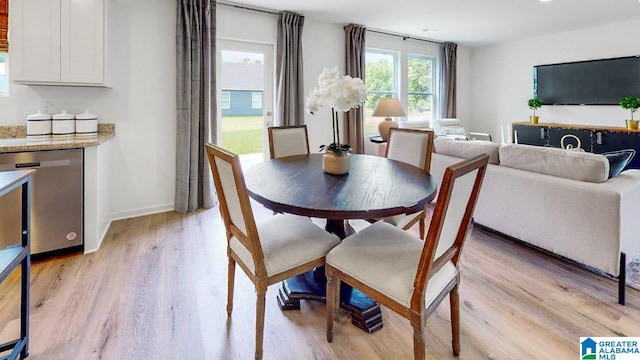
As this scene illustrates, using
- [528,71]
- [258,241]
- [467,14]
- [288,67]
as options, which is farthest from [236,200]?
[528,71]

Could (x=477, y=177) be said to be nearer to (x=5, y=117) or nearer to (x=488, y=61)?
(x=5, y=117)

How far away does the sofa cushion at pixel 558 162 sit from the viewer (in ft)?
6.75

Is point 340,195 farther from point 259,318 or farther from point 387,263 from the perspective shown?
point 259,318

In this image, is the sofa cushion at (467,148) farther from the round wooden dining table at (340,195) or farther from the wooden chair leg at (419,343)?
the wooden chair leg at (419,343)

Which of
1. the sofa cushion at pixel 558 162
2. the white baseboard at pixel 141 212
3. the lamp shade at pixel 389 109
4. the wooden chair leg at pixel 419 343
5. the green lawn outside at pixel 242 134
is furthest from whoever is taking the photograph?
the lamp shade at pixel 389 109

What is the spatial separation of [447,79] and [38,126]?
6.02 meters

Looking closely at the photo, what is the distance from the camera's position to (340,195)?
1.58 metres

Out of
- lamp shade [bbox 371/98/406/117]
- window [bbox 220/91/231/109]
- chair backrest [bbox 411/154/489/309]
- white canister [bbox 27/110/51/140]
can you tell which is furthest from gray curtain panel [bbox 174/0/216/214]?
chair backrest [bbox 411/154/489/309]

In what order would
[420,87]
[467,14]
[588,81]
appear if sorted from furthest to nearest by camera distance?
[420,87], [588,81], [467,14]

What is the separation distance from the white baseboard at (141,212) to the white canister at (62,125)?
962 mm

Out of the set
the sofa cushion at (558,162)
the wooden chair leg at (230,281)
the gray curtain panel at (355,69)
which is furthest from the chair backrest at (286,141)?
the gray curtain panel at (355,69)

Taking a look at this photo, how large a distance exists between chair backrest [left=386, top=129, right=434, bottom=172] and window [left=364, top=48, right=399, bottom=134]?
2658 mm

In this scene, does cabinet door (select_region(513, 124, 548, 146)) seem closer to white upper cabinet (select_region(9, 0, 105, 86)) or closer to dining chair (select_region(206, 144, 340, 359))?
dining chair (select_region(206, 144, 340, 359))

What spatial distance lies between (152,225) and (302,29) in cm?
301
